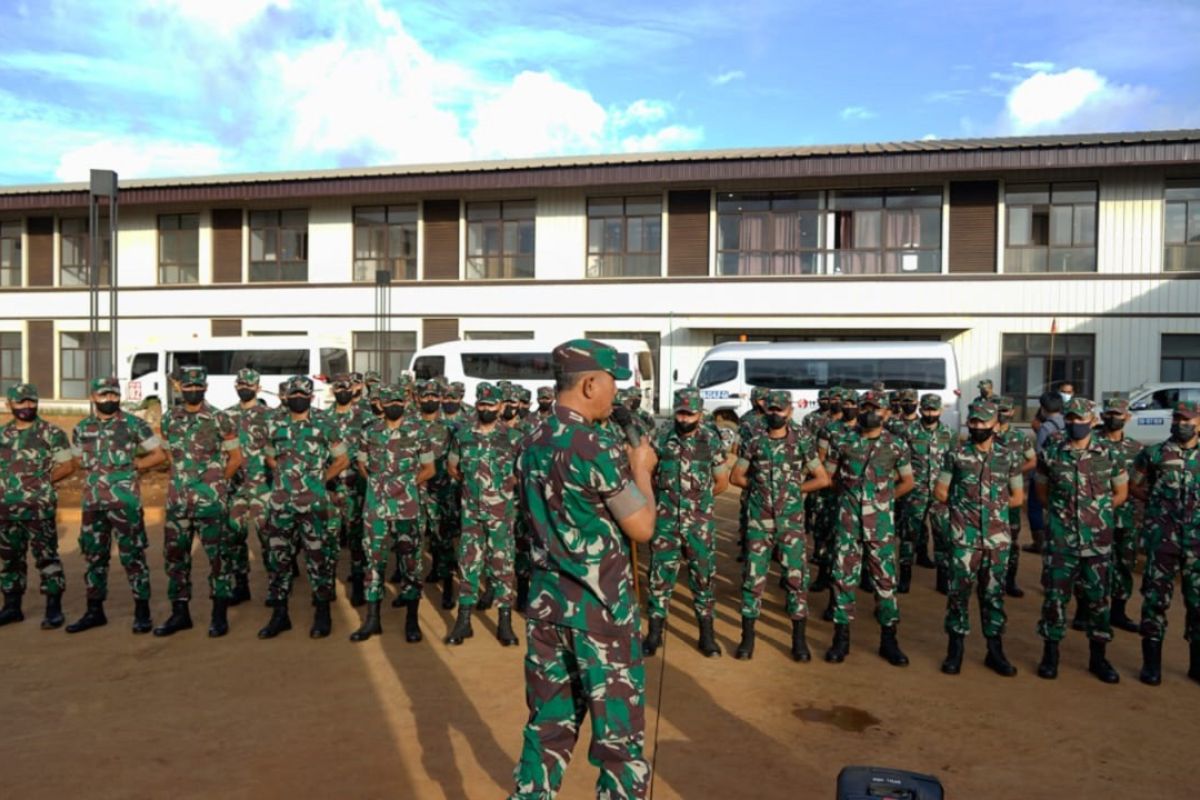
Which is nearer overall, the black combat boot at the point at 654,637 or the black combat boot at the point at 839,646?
the black combat boot at the point at 839,646

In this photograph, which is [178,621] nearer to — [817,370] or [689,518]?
[689,518]

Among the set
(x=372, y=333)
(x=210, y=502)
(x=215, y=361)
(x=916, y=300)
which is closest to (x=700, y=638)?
(x=210, y=502)

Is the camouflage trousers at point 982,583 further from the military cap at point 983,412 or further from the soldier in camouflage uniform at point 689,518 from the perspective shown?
the soldier in camouflage uniform at point 689,518

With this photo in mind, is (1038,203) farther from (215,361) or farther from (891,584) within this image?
(215,361)

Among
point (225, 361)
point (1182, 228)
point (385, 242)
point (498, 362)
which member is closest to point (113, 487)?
point (498, 362)

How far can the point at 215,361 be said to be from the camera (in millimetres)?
22031

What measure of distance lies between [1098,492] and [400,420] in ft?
16.1

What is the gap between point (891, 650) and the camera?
5.97m

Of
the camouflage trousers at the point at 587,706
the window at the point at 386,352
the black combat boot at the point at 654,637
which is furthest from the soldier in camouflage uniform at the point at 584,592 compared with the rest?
the window at the point at 386,352

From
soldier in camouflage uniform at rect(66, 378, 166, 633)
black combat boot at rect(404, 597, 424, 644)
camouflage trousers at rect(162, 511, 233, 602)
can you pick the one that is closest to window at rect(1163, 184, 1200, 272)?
black combat boot at rect(404, 597, 424, 644)

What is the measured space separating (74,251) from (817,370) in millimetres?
24870

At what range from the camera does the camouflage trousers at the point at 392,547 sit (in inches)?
247

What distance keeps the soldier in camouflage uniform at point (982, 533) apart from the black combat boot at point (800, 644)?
35.4 inches

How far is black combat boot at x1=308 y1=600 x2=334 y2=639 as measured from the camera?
21.0ft
